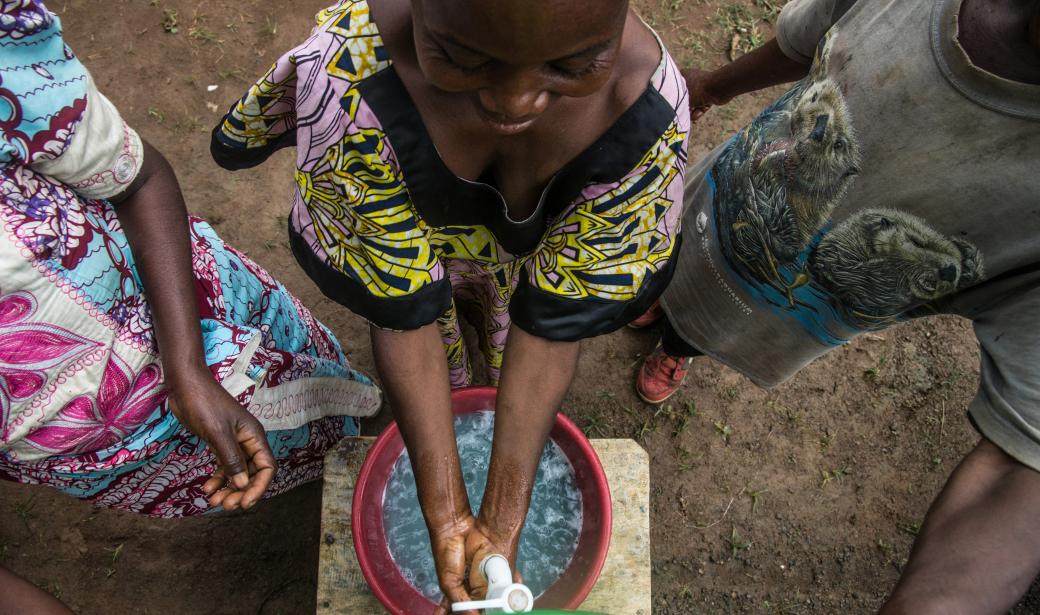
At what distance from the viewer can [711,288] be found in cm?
192

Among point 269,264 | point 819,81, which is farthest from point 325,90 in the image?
point 269,264

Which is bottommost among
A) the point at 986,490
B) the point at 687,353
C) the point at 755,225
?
the point at 687,353

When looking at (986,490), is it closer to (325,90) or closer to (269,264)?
(325,90)

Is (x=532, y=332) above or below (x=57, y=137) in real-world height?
below

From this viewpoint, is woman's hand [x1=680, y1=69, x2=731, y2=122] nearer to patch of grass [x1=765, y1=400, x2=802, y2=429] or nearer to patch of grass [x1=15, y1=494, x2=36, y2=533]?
patch of grass [x1=765, y1=400, x2=802, y2=429]

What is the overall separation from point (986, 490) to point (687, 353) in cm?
117

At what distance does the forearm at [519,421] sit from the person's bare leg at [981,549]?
2.22 ft

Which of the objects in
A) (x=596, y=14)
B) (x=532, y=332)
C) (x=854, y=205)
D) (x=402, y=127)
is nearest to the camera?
(x=596, y=14)

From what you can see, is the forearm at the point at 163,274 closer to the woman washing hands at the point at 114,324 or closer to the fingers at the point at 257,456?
the woman washing hands at the point at 114,324

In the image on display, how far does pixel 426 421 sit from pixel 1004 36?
118cm

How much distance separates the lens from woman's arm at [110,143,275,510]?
1369mm

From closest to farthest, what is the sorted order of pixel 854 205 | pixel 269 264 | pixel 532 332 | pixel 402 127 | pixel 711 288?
pixel 402 127 < pixel 532 332 < pixel 854 205 < pixel 711 288 < pixel 269 264

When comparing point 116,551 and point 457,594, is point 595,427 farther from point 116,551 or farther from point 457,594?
point 116,551

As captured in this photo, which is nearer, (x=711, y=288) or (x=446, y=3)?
(x=446, y=3)
